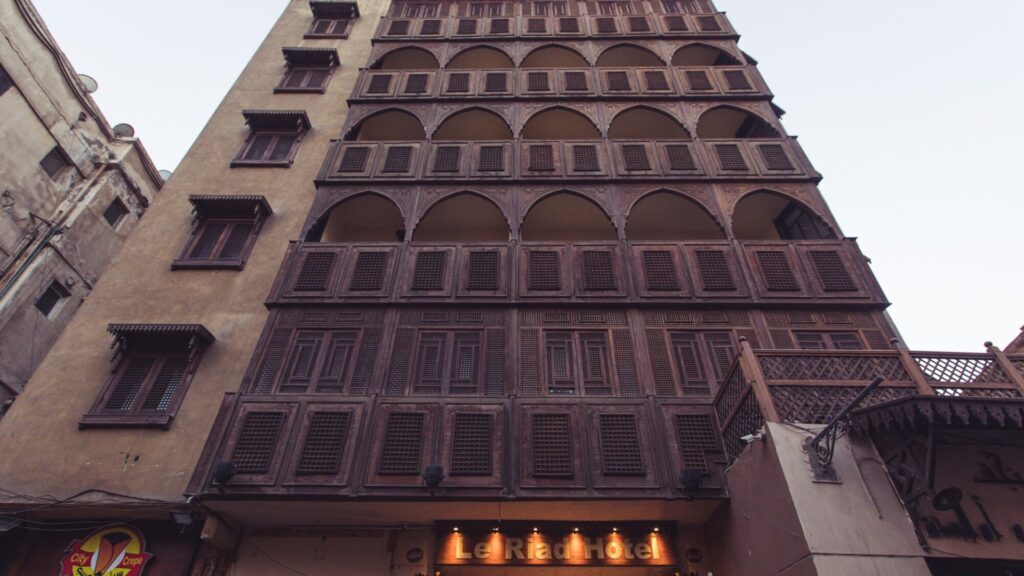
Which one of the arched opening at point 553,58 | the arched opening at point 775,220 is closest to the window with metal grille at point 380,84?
the arched opening at point 553,58

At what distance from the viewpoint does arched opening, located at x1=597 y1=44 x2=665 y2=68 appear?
1814 centimetres

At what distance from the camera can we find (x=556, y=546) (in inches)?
369

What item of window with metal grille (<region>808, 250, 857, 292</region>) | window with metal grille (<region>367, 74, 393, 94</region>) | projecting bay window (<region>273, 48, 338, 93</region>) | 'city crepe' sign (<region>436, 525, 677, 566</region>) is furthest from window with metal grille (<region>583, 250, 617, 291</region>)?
projecting bay window (<region>273, 48, 338, 93</region>)

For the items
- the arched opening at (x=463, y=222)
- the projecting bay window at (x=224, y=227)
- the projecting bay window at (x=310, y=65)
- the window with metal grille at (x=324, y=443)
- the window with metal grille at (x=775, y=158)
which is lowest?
the window with metal grille at (x=324, y=443)

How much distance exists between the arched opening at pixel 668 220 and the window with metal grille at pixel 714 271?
195 centimetres

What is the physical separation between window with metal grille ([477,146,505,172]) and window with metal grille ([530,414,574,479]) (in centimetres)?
706

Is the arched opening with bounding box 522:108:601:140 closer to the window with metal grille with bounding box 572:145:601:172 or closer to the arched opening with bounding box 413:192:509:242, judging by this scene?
the window with metal grille with bounding box 572:145:601:172

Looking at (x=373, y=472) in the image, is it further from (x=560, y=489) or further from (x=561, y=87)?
(x=561, y=87)

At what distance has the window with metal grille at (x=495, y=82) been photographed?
659 inches

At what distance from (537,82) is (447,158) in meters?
4.52

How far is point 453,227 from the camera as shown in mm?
14742

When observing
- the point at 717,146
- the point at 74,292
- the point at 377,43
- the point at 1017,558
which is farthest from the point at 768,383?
the point at 74,292

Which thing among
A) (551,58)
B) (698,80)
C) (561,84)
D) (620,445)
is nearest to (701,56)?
(698,80)

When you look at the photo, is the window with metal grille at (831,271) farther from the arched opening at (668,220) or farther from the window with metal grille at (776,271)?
the arched opening at (668,220)
